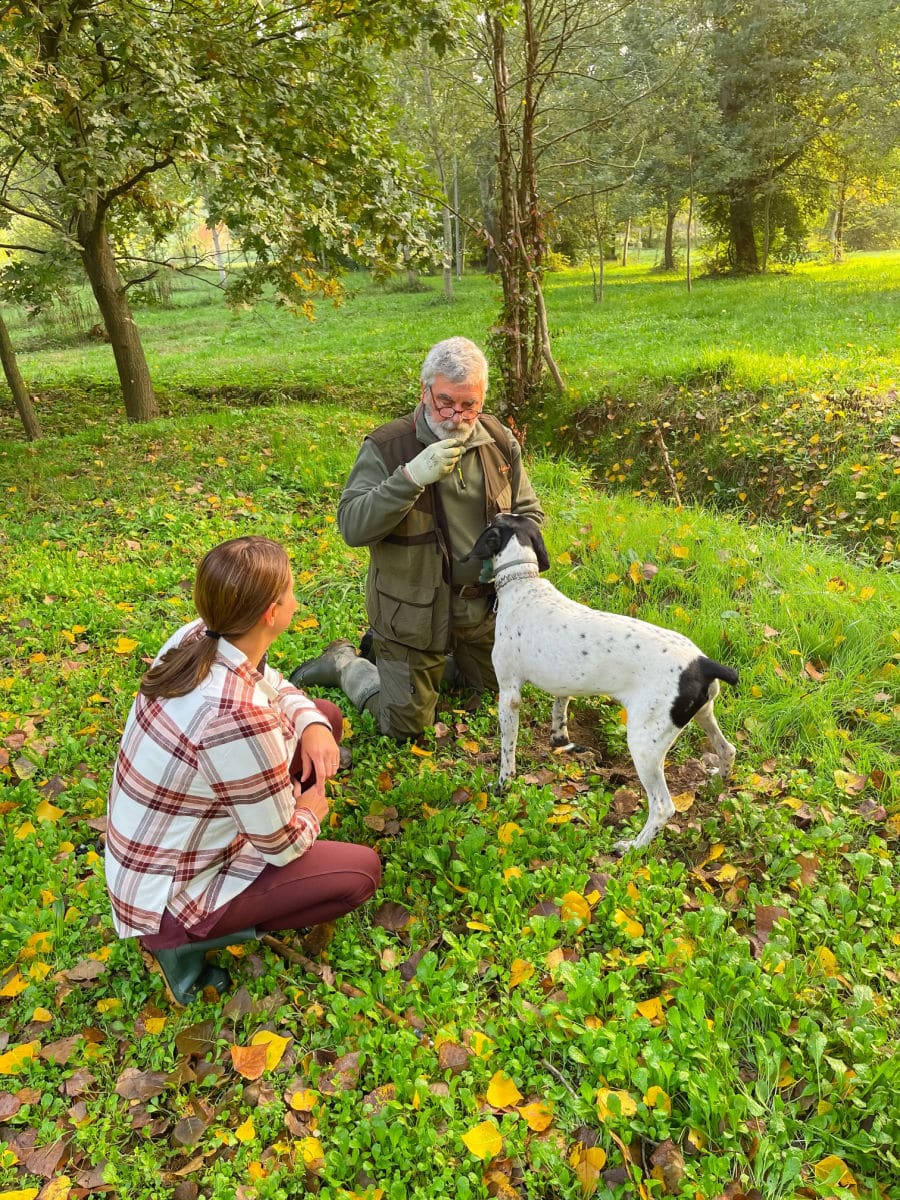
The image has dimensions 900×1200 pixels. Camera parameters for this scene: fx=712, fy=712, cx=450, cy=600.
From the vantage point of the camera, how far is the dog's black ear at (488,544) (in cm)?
376

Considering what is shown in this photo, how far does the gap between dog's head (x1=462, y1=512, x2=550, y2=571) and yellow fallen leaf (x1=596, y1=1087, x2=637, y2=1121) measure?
7.63 ft

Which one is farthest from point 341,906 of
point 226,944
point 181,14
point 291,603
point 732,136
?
point 732,136

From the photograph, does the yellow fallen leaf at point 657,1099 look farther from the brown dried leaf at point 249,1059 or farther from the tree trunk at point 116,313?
the tree trunk at point 116,313

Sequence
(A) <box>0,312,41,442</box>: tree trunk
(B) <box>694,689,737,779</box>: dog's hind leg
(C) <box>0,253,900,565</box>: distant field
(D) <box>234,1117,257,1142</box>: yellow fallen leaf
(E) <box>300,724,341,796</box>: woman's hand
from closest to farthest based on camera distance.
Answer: (D) <box>234,1117,257,1142</box>: yellow fallen leaf, (E) <box>300,724,341,796</box>: woman's hand, (B) <box>694,689,737,779</box>: dog's hind leg, (C) <box>0,253,900,565</box>: distant field, (A) <box>0,312,41,442</box>: tree trunk

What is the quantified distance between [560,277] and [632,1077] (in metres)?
35.1

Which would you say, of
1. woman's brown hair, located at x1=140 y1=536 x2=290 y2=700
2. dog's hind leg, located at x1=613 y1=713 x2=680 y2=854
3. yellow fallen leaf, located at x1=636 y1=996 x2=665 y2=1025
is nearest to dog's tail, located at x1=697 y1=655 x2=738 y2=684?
dog's hind leg, located at x1=613 y1=713 x2=680 y2=854

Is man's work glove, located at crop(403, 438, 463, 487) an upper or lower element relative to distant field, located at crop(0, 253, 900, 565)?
upper

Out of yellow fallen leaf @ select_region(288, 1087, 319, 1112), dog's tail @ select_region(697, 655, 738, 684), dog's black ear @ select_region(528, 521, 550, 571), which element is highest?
dog's black ear @ select_region(528, 521, 550, 571)

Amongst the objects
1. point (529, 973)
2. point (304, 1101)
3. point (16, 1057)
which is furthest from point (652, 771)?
point (16, 1057)

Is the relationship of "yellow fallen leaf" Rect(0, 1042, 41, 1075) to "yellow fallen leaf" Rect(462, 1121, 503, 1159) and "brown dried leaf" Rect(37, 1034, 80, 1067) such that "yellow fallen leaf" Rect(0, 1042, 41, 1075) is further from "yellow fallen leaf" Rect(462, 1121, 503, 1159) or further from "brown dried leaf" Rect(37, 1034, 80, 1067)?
"yellow fallen leaf" Rect(462, 1121, 503, 1159)

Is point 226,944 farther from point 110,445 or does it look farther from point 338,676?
point 110,445

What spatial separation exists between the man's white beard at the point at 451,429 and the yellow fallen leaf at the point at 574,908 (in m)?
2.28

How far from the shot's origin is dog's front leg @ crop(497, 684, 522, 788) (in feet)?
12.4

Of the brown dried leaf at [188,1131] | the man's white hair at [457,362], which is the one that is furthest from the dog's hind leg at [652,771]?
the brown dried leaf at [188,1131]
